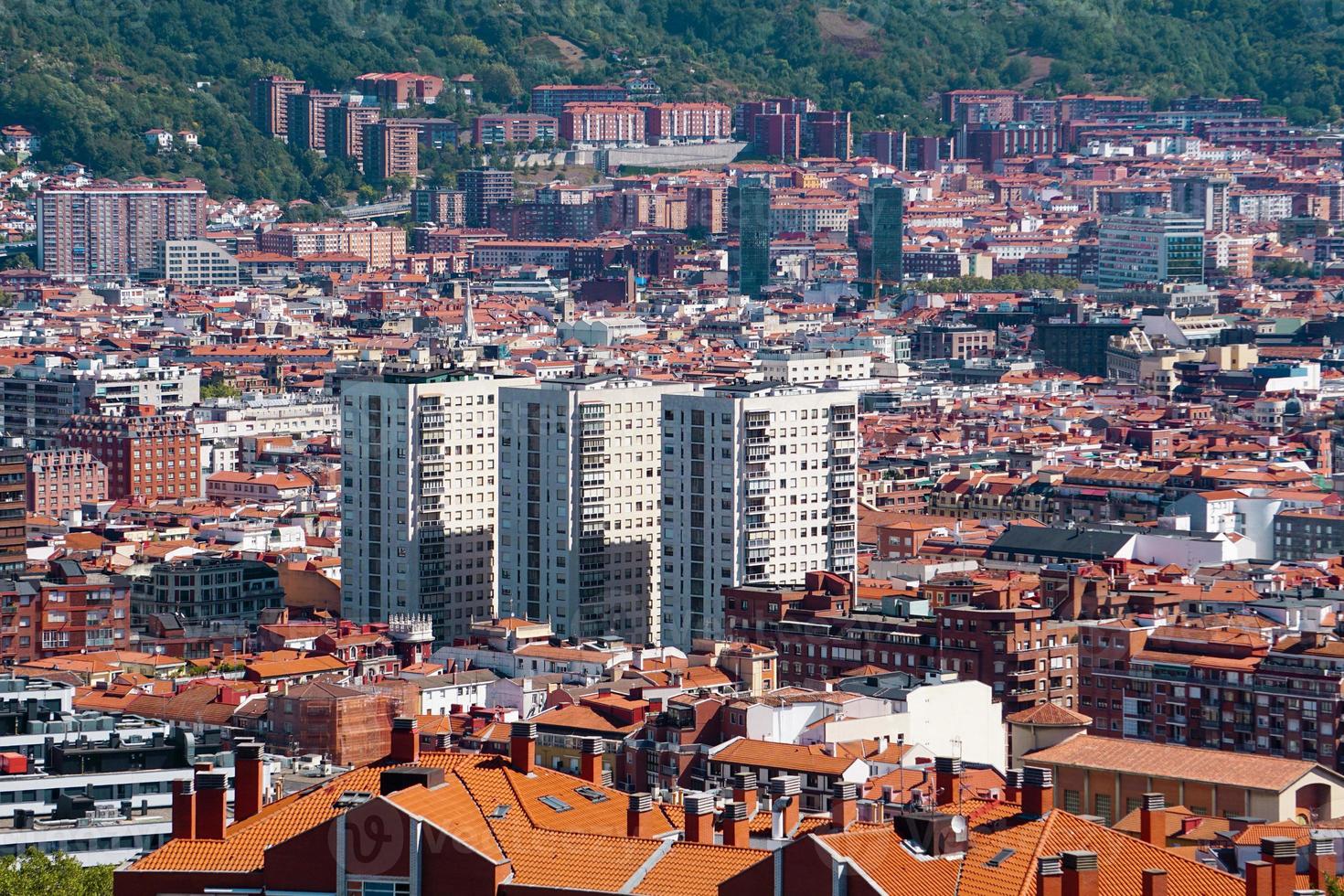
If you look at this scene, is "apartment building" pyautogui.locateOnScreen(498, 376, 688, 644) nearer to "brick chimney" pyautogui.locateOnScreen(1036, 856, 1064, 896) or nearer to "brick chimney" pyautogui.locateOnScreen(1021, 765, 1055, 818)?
"brick chimney" pyautogui.locateOnScreen(1021, 765, 1055, 818)

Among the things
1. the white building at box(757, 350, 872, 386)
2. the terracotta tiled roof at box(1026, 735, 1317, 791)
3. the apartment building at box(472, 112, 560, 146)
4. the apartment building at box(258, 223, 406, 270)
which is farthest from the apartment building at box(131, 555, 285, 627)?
the apartment building at box(472, 112, 560, 146)

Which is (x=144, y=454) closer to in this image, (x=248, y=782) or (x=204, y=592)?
(x=204, y=592)

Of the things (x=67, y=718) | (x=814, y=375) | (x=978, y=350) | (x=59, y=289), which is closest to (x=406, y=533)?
(x=67, y=718)

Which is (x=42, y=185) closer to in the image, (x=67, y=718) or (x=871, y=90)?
(x=871, y=90)

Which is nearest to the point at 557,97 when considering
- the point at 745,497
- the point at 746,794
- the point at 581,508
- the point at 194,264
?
the point at 194,264

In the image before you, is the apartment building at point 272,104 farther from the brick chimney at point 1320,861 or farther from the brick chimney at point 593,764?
the brick chimney at point 1320,861
